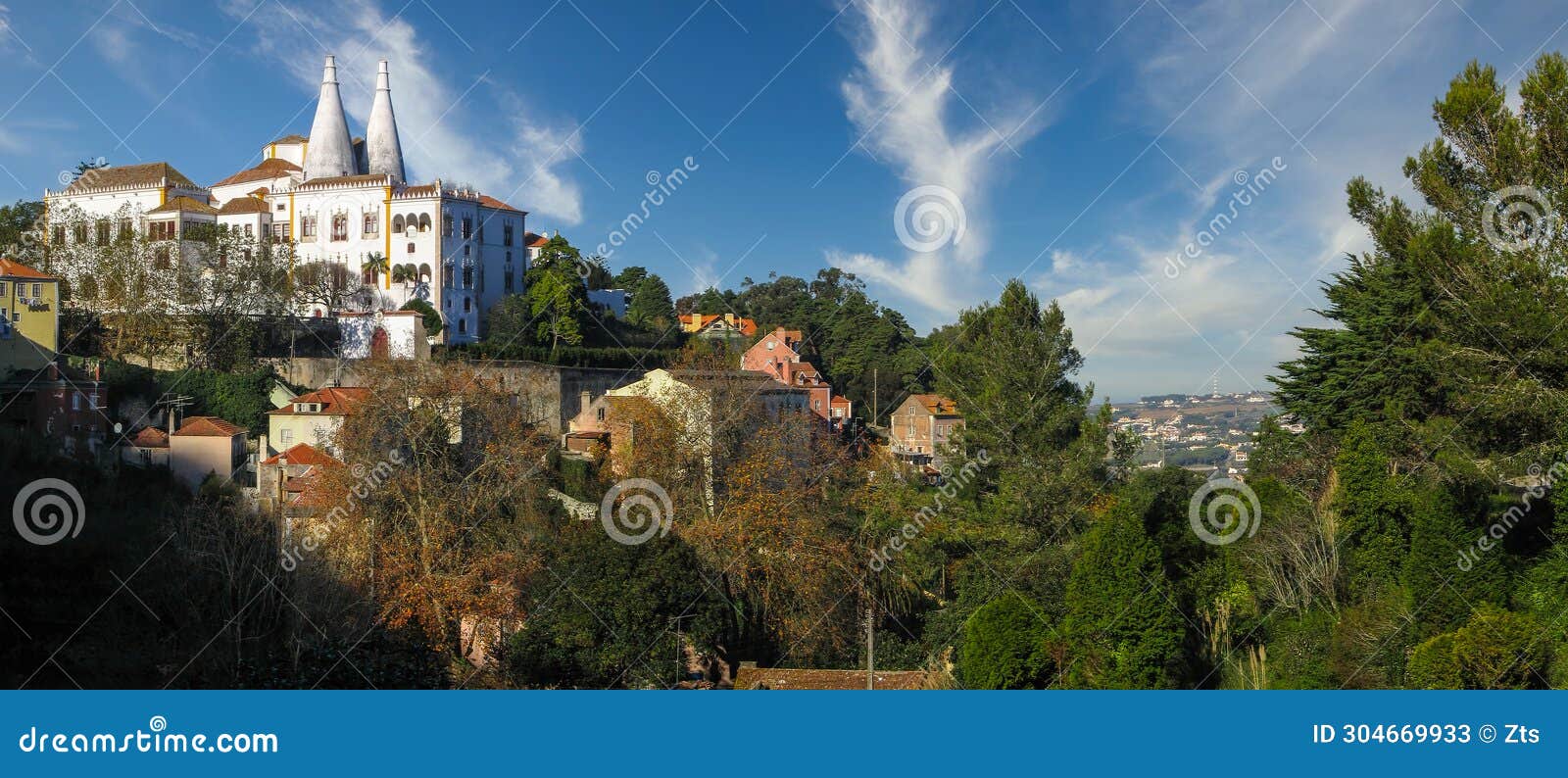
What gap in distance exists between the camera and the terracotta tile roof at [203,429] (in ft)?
83.7

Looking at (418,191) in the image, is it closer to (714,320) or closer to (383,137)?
(383,137)

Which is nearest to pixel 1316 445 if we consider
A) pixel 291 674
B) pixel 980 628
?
pixel 980 628

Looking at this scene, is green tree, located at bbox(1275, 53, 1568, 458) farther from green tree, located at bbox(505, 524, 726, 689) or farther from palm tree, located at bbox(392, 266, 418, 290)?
palm tree, located at bbox(392, 266, 418, 290)

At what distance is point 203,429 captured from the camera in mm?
→ 25641

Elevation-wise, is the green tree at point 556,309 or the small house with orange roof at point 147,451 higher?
the green tree at point 556,309

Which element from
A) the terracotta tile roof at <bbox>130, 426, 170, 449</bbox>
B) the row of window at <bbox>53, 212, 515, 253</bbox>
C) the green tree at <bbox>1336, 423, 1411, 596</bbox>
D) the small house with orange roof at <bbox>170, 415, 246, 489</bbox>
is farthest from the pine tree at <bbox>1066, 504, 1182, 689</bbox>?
the row of window at <bbox>53, 212, 515, 253</bbox>

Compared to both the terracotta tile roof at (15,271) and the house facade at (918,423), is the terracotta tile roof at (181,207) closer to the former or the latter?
the terracotta tile roof at (15,271)

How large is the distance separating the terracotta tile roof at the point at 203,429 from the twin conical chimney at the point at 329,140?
657 inches

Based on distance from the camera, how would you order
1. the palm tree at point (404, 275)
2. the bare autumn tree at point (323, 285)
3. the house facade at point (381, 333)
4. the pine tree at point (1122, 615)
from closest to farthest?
the pine tree at point (1122, 615) < the house facade at point (381, 333) < the bare autumn tree at point (323, 285) < the palm tree at point (404, 275)

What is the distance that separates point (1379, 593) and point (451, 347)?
27845 mm

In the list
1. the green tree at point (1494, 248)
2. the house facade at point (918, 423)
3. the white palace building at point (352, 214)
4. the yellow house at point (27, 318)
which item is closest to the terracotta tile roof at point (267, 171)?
the white palace building at point (352, 214)

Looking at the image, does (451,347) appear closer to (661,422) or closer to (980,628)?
(661,422)

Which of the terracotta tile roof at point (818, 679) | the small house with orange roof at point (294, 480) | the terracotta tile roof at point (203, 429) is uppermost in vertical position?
the terracotta tile roof at point (203, 429)

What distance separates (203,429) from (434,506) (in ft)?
34.1
